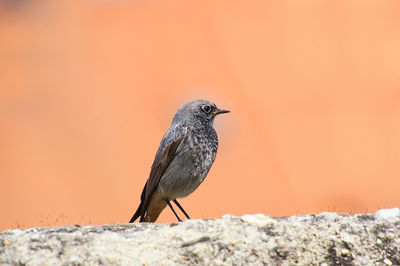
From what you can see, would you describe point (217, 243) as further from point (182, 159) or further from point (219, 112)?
point (219, 112)

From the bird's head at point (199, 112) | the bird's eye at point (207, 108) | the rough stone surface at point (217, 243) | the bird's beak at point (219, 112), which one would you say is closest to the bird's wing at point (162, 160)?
the bird's head at point (199, 112)

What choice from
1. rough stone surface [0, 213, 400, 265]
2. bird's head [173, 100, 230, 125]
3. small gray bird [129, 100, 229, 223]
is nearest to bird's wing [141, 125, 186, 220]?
small gray bird [129, 100, 229, 223]

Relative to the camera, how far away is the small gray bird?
22.4 feet

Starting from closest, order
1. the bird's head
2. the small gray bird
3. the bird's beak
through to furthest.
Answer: the small gray bird
the bird's head
the bird's beak

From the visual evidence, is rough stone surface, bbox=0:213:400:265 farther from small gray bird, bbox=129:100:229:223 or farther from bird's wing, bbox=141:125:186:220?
bird's wing, bbox=141:125:186:220

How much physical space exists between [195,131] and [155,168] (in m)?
0.72

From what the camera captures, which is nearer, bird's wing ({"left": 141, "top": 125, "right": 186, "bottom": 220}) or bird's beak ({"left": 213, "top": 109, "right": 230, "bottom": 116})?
bird's wing ({"left": 141, "top": 125, "right": 186, "bottom": 220})

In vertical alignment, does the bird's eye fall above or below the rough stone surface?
above

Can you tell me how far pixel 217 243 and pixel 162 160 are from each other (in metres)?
2.35

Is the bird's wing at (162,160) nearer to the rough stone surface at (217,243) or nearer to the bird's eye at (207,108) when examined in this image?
the bird's eye at (207,108)

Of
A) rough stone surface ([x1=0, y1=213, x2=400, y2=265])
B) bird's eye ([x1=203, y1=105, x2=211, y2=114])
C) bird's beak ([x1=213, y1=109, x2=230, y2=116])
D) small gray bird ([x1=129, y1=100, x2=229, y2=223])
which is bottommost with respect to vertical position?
rough stone surface ([x1=0, y1=213, x2=400, y2=265])

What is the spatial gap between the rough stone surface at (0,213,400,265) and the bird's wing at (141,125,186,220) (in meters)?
1.72

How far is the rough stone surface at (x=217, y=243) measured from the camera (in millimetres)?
4625

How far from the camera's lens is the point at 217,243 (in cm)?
483
